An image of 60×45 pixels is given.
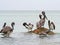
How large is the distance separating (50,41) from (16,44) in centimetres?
176

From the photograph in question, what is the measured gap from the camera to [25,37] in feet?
53.7

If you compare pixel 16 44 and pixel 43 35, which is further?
pixel 43 35

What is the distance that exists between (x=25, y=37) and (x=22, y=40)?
3.27ft

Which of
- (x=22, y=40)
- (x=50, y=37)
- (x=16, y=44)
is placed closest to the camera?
(x=16, y=44)

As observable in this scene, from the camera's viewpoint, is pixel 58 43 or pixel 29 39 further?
pixel 29 39

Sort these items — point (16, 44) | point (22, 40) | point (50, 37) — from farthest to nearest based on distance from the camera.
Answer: point (50, 37)
point (22, 40)
point (16, 44)

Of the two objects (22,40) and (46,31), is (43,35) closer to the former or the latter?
(46,31)

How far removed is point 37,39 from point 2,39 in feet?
5.54

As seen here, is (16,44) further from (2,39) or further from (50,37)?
(50,37)

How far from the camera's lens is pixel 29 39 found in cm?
1570

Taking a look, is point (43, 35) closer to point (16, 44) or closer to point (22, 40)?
point (22, 40)

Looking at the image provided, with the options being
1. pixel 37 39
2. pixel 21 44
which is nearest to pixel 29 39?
pixel 37 39

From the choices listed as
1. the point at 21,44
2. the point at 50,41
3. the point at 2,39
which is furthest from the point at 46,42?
the point at 2,39

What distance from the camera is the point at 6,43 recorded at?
14.6m
